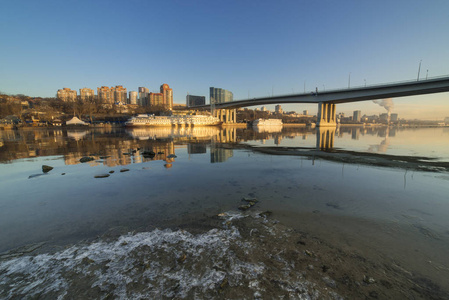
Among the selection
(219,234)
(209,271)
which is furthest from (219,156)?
(209,271)

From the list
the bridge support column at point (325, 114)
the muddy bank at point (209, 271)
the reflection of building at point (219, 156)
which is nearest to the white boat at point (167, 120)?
the bridge support column at point (325, 114)

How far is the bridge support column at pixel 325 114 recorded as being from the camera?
73588 mm

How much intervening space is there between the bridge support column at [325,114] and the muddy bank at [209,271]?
79453 mm

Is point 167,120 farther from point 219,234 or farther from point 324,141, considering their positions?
point 219,234

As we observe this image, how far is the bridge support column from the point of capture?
241 ft

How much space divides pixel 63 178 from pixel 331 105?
8848 cm

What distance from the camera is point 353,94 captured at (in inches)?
2375

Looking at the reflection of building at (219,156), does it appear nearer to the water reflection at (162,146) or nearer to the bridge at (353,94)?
the water reflection at (162,146)

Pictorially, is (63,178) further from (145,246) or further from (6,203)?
(145,246)

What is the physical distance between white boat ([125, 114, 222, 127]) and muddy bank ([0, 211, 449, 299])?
87610 mm

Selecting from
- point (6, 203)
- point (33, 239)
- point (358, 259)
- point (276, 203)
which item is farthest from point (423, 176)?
point (6, 203)

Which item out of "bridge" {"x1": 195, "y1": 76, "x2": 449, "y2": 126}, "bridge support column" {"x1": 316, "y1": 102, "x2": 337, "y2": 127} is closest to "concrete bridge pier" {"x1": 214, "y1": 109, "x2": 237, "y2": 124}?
"bridge" {"x1": 195, "y1": 76, "x2": 449, "y2": 126}

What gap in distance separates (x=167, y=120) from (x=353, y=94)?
74221 millimetres

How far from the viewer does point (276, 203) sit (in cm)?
634
